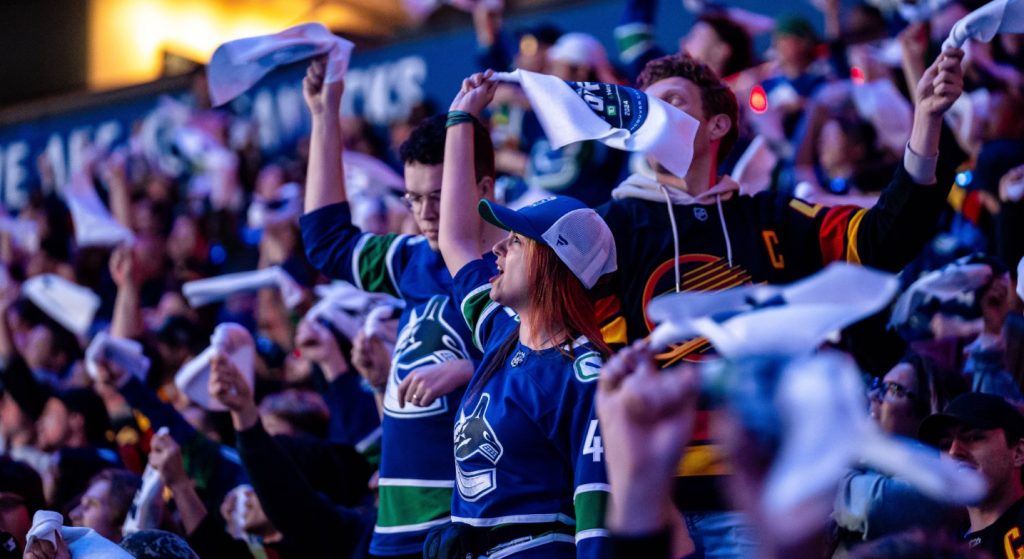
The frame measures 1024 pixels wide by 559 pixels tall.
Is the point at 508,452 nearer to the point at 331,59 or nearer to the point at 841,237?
the point at 841,237

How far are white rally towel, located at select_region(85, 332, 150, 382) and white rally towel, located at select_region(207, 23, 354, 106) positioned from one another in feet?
4.70

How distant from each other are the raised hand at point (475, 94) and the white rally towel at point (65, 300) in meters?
4.24

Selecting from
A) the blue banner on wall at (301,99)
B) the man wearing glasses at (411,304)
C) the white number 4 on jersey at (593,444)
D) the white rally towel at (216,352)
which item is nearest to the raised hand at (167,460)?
the white rally towel at (216,352)

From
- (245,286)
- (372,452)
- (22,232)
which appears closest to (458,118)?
(372,452)

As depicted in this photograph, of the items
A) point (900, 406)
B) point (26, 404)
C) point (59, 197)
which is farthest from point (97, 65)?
point (900, 406)

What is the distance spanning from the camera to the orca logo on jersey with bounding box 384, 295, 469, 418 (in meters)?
3.61

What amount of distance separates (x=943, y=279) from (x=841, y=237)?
1443mm

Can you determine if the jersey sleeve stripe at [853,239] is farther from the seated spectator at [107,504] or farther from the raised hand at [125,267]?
the raised hand at [125,267]

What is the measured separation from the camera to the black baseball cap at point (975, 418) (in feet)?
11.7

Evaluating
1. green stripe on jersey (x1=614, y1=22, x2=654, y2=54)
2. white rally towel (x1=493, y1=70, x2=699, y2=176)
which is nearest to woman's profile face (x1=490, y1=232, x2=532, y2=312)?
white rally towel (x1=493, y1=70, x2=699, y2=176)

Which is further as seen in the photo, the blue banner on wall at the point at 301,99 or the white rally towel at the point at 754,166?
the blue banner on wall at the point at 301,99

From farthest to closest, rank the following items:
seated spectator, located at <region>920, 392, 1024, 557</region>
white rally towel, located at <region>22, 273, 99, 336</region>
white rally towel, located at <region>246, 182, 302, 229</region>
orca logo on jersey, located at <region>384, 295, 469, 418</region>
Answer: white rally towel, located at <region>246, 182, 302, 229</region>
white rally towel, located at <region>22, 273, 99, 336</region>
orca logo on jersey, located at <region>384, 295, 469, 418</region>
seated spectator, located at <region>920, 392, 1024, 557</region>

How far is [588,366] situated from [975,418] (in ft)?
4.17

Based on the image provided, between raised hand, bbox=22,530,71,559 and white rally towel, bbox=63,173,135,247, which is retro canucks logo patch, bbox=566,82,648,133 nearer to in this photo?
raised hand, bbox=22,530,71,559
